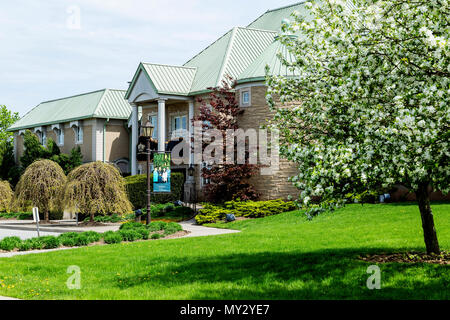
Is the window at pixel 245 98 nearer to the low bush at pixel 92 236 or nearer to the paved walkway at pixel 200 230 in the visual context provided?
the paved walkway at pixel 200 230

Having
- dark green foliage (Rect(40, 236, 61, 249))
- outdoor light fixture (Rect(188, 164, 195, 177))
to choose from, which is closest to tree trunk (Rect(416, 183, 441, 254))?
dark green foliage (Rect(40, 236, 61, 249))

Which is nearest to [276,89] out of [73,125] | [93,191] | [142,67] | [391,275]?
[391,275]

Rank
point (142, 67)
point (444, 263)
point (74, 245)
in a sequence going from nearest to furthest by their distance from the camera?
point (444, 263) < point (74, 245) < point (142, 67)

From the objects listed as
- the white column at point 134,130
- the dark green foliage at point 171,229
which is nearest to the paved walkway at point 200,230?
the dark green foliage at point 171,229

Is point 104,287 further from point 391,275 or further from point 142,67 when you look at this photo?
point 142,67

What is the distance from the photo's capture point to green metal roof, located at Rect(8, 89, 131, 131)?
40.2 metres

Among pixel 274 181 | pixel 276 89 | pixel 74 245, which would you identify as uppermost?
pixel 276 89

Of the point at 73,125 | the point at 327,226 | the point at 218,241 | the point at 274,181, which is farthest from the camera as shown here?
the point at 73,125

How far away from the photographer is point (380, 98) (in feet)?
27.9

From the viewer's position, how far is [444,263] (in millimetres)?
9570

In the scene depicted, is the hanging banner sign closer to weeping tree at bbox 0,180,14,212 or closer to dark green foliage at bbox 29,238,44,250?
dark green foliage at bbox 29,238,44,250

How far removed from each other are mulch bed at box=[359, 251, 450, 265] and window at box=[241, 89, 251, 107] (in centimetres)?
1703

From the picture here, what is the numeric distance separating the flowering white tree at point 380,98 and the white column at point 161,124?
70.6 feet

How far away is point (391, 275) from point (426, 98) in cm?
321
